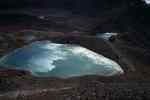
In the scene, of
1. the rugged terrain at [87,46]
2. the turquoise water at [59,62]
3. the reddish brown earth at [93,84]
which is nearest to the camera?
the reddish brown earth at [93,84]

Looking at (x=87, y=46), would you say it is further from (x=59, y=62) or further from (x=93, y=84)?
(x=93, y=84)

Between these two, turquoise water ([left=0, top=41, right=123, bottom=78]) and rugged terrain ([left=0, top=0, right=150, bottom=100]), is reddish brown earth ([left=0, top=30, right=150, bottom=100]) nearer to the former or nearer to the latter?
rugged terrain ([left=0, top=0, right=150, bottom=100])

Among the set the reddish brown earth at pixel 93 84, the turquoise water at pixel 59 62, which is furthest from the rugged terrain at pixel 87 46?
the turquoise water at pixel 59 62

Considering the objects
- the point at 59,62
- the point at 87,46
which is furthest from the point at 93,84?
the point at 87,46

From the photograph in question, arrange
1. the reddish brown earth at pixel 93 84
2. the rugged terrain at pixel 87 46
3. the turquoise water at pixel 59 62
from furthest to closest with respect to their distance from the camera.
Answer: the turquoise water at pixel 59 62 → the rugged terrain at pixel 87 46 → the reddish brown earth at pixel 93 84

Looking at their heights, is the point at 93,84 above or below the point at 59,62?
below

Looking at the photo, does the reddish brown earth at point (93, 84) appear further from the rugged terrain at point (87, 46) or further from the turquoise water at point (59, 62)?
the turquoise water at point (59, 62)

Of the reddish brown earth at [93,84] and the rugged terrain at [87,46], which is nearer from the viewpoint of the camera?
the reddish brown earth at [93,84]

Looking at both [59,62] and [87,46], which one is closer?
[59,62]

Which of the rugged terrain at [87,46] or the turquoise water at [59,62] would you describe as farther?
the turquoise water at [59,62]
